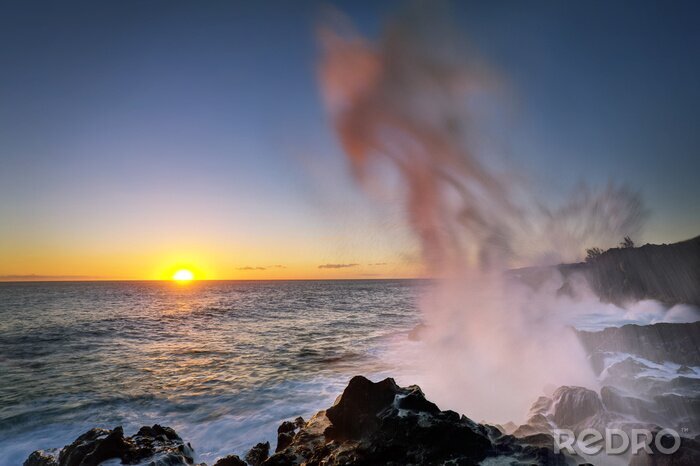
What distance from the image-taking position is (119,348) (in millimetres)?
29094

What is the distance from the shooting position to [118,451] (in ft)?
30.8

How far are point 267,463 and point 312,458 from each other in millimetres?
999

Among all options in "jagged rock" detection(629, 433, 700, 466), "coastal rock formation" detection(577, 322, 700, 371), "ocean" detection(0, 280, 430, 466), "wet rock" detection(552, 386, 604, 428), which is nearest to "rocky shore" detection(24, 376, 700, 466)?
"jagged rock" detection(629, 433, 700, 466)

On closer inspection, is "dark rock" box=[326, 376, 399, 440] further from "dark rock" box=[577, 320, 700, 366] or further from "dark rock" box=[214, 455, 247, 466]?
"dark rock" box=[577, 320, 700, 366]

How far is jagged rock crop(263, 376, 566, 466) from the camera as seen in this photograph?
6.97 metres

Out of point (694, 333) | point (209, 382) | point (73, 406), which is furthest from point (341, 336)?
point (694, 333)

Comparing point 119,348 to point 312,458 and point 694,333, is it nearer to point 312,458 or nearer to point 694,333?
point 312,458

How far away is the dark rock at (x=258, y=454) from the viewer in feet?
35.3

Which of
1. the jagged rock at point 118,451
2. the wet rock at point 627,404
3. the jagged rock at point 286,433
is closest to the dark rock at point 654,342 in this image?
the wet rock at point 627,404

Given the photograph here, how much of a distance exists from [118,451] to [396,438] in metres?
7.34

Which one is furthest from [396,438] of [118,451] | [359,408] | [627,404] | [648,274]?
[648,274]

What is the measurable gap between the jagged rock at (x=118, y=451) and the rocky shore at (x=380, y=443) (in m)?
0.02

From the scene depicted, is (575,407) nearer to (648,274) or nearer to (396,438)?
(396,438)

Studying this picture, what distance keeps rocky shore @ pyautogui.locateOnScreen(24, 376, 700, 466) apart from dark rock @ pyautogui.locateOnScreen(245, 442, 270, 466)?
61mm
